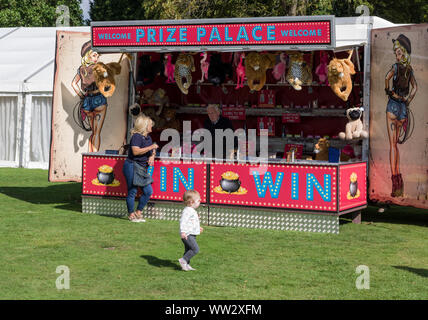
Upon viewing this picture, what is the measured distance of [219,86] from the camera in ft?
54.2

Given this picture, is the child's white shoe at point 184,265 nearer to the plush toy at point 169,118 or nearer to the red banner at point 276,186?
the red banner at point 276,186

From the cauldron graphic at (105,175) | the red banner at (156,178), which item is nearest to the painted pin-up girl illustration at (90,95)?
the red banner at (156,178)

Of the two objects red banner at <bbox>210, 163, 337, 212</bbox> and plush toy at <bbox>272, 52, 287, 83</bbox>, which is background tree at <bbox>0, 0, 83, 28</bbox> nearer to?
plush toy at <bbox>272, 52, 287, 83</bbox>

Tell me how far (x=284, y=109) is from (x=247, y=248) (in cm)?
585

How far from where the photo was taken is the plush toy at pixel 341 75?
12.8 metres

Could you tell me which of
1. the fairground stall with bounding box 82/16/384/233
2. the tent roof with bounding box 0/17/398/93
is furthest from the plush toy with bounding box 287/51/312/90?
the tent roof with bounding box 0/17/398/93

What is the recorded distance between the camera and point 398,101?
42.0 ft

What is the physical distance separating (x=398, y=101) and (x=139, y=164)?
4566 millimetres

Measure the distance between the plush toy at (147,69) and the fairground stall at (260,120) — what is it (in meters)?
0.02

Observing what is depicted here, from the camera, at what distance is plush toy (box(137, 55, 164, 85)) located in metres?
15.3

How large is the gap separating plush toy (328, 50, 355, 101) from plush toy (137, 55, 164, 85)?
4113 millimetres
